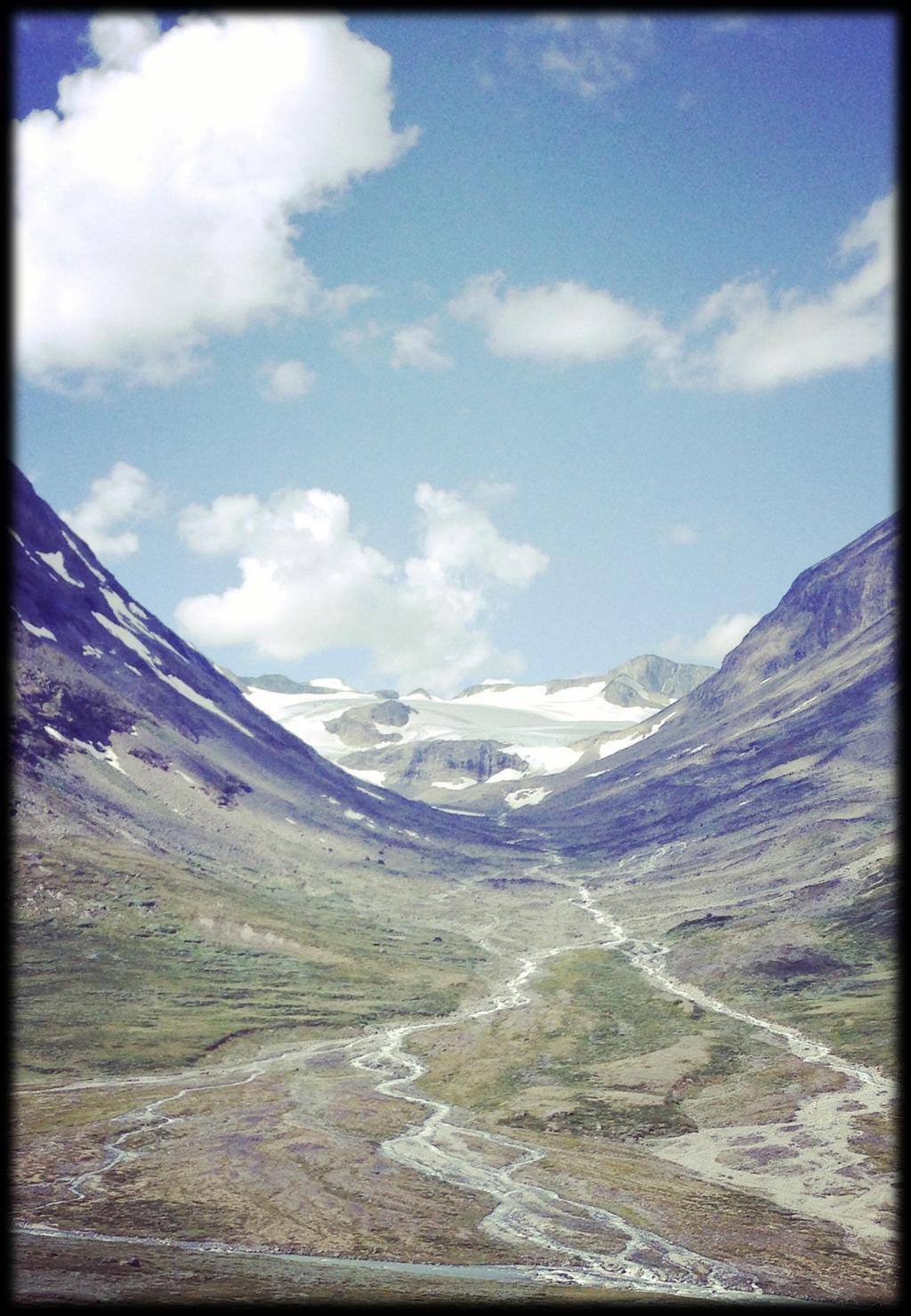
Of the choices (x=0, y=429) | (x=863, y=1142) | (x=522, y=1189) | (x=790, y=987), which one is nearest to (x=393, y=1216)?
(x=522, y=1189)

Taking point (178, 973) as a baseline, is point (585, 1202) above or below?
above

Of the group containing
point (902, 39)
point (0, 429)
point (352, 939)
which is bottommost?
point (352, 939)

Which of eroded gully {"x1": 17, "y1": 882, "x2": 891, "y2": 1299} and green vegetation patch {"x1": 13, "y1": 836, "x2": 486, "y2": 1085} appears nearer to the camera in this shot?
eroded gully {"x1": 17, "y1": 882, "x2": 891, "y2": 1299}

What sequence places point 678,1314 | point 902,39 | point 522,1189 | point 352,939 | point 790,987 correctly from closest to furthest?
point 902,39
point 678,1314
point 522,1189
point 790,987
point 352,939

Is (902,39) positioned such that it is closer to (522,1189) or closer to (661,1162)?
(522,1189)

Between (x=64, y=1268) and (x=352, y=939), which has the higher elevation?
(x=64, y=1268)

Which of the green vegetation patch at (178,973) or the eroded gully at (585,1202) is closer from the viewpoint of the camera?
the eroded gully at (585,1202)

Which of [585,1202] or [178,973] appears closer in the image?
[585,1202]

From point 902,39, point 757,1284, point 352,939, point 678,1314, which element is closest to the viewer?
point 902,39
